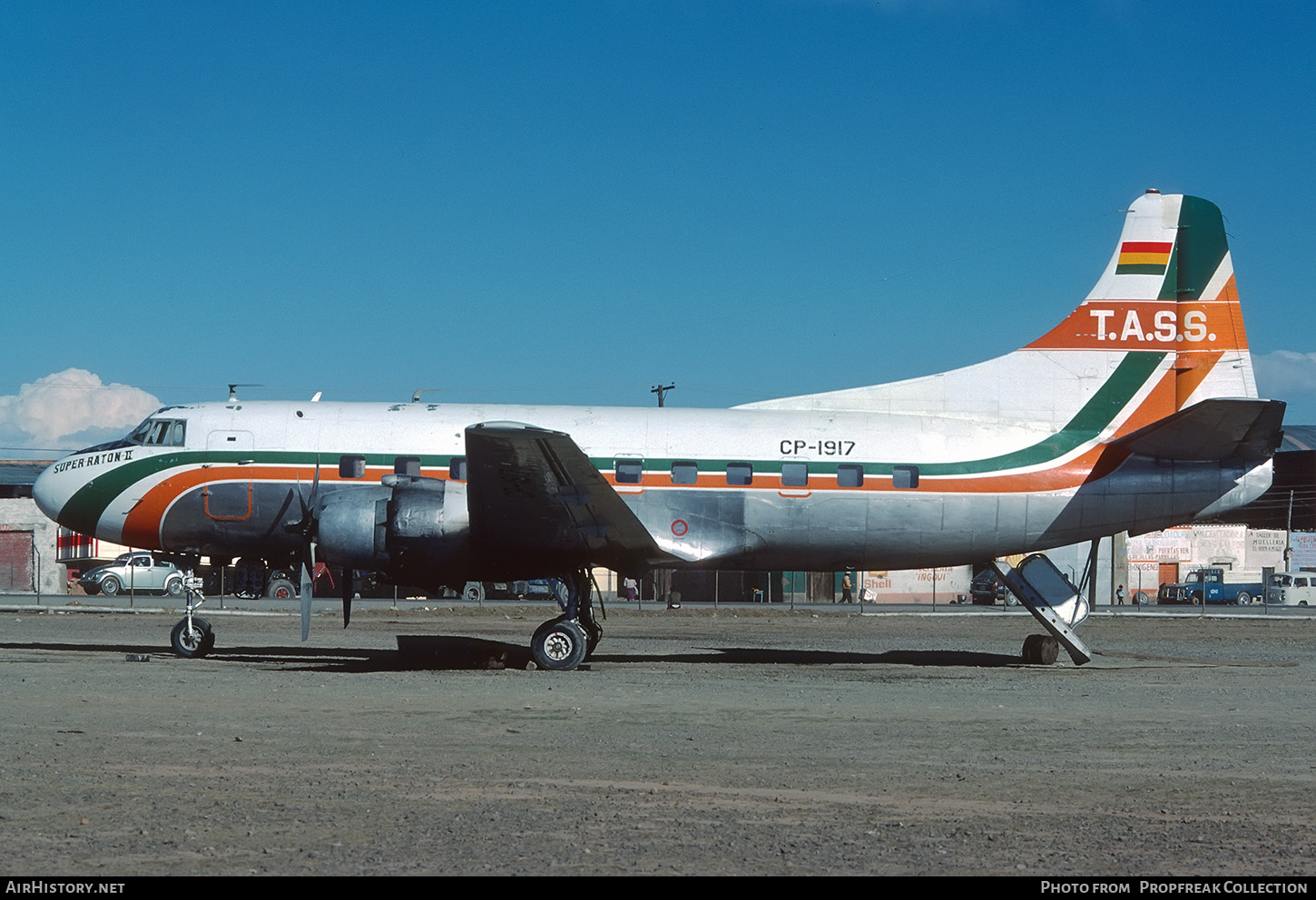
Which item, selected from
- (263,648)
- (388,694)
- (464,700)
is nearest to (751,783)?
(464,700)

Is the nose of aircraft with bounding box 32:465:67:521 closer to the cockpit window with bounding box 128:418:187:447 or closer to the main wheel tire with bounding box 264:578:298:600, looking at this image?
the cockpit window with bounding box 128:418:187:447

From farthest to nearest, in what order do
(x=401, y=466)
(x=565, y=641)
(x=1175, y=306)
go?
(x=1175, y=306) < (x=401, y=466) < (x=565, y=641)

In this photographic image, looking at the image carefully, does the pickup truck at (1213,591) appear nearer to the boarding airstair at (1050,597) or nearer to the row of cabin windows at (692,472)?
the boarding airstair at (1050,597)

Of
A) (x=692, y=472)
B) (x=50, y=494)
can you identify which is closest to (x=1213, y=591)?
(x=692, y=472)

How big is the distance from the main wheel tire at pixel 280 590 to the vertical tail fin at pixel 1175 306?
32.2 metres

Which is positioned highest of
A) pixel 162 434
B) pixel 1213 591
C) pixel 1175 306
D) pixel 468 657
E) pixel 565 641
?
pixel 1175 306

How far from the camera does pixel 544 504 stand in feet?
52.3

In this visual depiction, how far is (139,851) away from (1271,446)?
16.8m

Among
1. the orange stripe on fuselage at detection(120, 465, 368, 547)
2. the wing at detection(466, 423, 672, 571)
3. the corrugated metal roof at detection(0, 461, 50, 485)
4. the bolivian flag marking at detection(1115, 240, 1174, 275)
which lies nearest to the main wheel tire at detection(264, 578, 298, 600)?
the corrugated metal roof at detection(0, 461, 50, 485)

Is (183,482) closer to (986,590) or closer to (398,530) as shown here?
(398,530)

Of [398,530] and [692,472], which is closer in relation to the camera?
[398,530]

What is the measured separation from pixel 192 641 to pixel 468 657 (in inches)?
164

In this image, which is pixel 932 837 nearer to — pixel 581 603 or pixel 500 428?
pixel 500 428

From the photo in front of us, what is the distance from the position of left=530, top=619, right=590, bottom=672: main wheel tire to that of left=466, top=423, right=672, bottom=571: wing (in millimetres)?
1018
